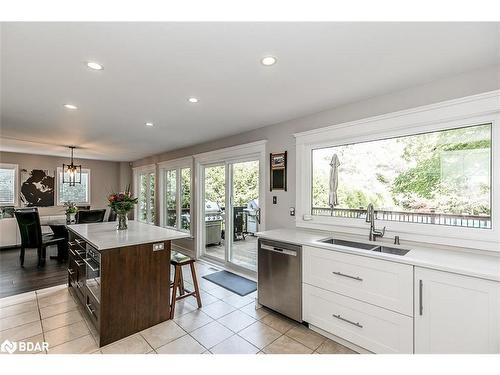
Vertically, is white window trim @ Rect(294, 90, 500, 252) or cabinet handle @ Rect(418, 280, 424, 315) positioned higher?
white window trim @ Rect(294, 90, 500, 252)


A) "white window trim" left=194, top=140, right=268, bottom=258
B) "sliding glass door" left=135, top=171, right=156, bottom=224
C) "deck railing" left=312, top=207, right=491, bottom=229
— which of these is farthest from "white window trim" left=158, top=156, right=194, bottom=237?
"deck railing" left=312, top=207, right=491, bottom=229

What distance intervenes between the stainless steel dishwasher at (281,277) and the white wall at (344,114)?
668mm

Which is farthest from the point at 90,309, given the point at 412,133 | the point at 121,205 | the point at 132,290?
the point at 412,133

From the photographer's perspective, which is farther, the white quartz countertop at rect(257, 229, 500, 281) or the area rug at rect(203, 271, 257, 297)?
the area rug at rect(203, 271, 257, 297)

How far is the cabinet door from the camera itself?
59.8 inches

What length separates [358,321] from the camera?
2.06m

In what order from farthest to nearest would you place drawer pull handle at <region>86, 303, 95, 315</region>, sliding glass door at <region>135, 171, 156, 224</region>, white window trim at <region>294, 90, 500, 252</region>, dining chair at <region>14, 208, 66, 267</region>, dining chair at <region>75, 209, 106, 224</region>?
1. sliding glass door at <region>135, 171, 156, 224</region>
2. dining chair at <region>75, 209, 106, 224</region>
3. dining chair at <region>14, 208, 66, 267</region>
4. drawer pull handle at <region>86, 303, 95, 315</region>
5. white window trim at <region>294, 90, 500, 252</region>

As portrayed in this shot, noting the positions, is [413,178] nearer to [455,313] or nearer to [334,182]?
[334,182]

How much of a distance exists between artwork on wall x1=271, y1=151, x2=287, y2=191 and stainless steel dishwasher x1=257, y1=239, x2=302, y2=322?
900 millimetres

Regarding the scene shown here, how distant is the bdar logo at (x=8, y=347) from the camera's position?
2098 millimetres

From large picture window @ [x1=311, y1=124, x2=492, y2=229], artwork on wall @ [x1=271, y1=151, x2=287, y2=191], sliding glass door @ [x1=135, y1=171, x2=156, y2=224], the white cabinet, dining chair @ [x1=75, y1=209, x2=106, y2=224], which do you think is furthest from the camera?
sliding glass door @ [x1=135, y1=171, x2=156, y2=224]

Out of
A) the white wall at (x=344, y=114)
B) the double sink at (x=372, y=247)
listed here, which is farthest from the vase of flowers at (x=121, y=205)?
the double sink at (x=372, y=247)

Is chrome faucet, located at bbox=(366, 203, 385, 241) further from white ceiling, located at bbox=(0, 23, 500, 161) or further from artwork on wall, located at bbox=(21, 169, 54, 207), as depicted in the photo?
artwork on wall, located at bbox=(21, 169, 54, 207)

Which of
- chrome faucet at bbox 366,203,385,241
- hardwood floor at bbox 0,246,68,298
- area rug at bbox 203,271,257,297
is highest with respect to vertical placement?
chrome faucet at bbox 366,203,385,241
